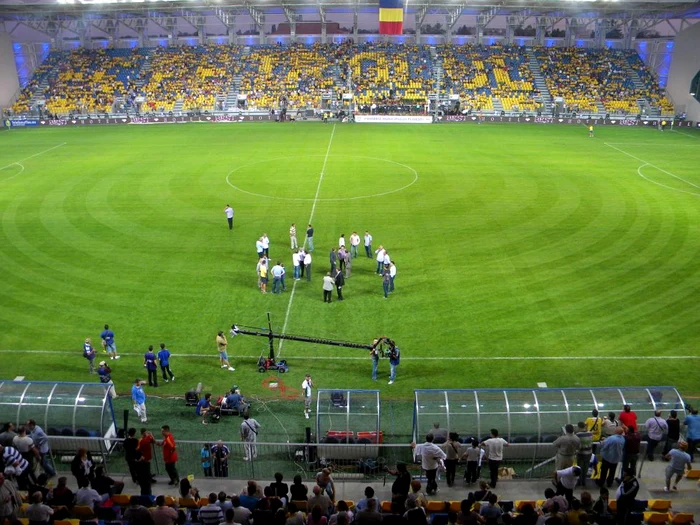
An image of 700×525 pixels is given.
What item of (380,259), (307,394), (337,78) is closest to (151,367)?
(307,394)

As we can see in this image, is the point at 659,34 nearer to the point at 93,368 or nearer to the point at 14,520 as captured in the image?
the point at 93,368

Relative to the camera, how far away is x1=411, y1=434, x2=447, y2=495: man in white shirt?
13.1m

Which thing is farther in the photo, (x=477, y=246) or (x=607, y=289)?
(x=477, y=246)

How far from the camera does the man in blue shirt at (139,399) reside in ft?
54.7

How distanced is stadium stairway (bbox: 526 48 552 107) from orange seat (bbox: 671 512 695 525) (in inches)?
2977

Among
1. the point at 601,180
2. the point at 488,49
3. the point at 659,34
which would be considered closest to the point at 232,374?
the point at 601,180

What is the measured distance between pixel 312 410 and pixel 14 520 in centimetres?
842

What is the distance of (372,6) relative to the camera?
85.4m

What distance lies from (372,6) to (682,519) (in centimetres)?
8426

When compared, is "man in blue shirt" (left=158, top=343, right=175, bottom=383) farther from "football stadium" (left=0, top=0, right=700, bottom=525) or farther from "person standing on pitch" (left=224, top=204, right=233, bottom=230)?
"person standing on pitch" (left=224, top=204, right=233, bottom=230)

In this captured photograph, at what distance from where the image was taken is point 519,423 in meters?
14.6

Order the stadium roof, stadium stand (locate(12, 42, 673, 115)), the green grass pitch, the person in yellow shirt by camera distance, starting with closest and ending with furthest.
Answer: the person in yellow shirt
the green grass pitch
the stadium roof
stadium stand (locate(12, 42, 673, 115))

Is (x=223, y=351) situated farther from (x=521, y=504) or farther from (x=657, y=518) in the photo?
(x=657, y=518)

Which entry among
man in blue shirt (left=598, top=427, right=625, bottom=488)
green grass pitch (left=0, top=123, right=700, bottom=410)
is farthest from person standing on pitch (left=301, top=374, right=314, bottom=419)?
man in blue shirt (left=598, top=427, right=625, bottom=488)
